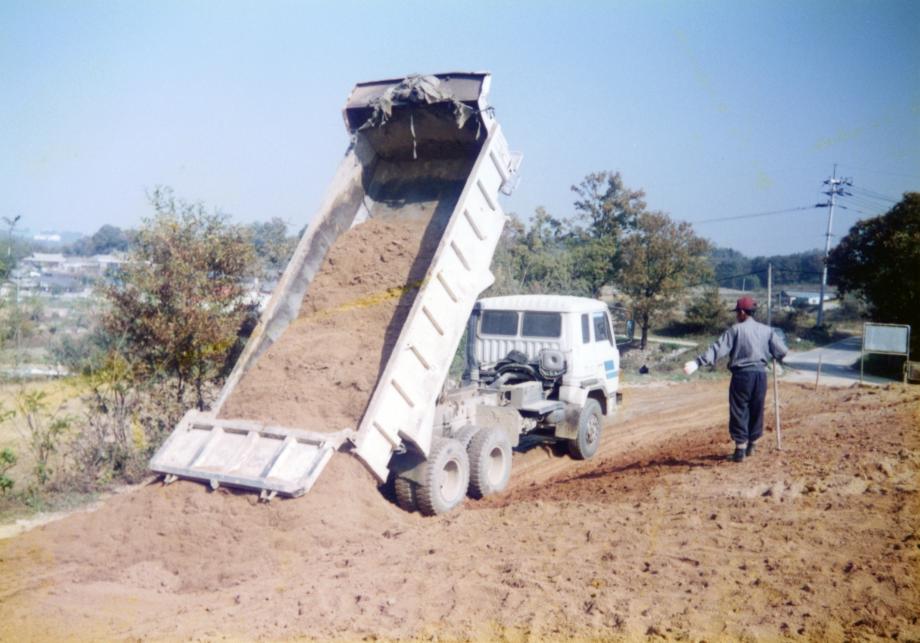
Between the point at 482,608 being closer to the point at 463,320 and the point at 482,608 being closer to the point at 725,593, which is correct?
the point at 725,593

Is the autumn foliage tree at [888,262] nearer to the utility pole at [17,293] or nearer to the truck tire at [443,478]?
the truck tire at [443,478]

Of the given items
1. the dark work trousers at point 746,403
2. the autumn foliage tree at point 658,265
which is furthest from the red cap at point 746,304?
the autumn foliage tree at point 658,265

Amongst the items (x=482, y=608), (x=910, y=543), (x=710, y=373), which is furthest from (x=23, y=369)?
(x=710, y=373)

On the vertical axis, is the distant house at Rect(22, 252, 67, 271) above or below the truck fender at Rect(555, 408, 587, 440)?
above

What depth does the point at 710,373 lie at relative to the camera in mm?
20672

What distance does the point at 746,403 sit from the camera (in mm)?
7250

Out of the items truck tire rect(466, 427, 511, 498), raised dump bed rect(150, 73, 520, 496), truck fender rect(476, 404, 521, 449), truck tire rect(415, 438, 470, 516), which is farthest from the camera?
truck fender rect(476, 404, 521, 449)

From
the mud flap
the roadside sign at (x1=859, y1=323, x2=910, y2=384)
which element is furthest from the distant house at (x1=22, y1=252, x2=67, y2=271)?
the roadside sign at (x1=859, y1=323, x2=910, y2=384)

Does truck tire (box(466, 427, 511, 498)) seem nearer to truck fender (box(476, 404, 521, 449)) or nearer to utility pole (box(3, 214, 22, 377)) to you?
truck fender (box(476, 404, 521, 449))

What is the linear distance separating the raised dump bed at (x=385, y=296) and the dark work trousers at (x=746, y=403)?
10.0 feet

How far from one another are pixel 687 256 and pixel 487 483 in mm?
21547

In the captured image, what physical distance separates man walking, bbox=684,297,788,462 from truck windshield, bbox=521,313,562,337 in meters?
2.66

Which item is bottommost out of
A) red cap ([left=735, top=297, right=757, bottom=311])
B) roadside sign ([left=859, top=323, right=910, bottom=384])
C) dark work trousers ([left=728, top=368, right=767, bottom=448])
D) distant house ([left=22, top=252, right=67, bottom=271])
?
dark work trousers ([left=728, top=368, right=767, bottom=448])

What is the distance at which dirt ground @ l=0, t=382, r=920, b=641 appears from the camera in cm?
389
